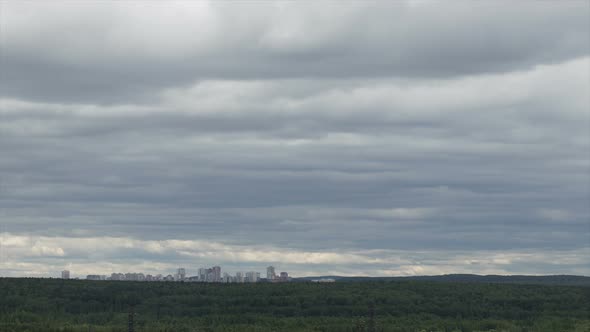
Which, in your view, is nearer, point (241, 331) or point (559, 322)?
point (241, 331)

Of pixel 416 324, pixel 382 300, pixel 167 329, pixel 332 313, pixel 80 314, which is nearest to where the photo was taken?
pixel 167 329

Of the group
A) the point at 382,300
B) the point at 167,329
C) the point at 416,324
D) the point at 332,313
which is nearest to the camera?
the point at 167,329

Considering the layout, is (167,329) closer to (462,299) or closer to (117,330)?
(117,330)

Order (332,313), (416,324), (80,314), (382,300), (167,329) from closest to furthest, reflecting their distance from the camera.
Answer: (167,329) < (416,324) < (80,314) < (332,313) < (382,300)

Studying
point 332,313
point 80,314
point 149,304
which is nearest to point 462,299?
point 332,313

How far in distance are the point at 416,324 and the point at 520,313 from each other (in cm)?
3953

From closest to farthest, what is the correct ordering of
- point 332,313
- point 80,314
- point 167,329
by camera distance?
point 167,329, point 80,314, point 332,313

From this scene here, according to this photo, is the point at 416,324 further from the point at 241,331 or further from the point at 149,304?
the point at 149,304

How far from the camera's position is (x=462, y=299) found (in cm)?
19888

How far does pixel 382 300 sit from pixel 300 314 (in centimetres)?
2336

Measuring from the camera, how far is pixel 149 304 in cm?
Result: 18238

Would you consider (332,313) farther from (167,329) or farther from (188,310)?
(167,329)

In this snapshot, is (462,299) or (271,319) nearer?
(271,319)

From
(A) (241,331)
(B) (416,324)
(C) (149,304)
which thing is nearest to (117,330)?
(A) (241,331)
